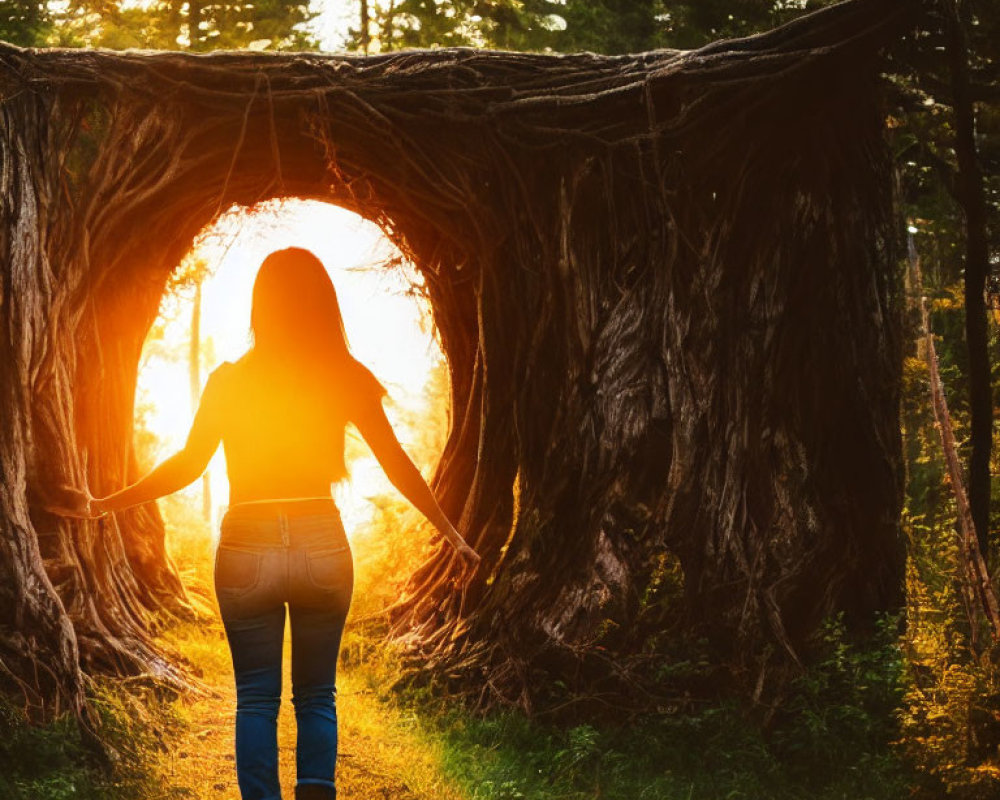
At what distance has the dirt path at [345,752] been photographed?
4.86 m

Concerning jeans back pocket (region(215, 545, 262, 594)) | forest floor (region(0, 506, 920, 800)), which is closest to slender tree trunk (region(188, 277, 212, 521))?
forest floor (region(0, 506, 920, 800))

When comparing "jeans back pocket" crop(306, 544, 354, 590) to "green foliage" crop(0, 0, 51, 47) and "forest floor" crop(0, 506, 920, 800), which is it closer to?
"forest floor" crop(0, 506, 920, 800)

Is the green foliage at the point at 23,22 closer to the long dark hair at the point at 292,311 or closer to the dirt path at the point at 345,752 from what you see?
the dirt path at the point at 345,752

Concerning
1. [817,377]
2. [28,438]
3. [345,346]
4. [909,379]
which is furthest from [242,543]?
[909,379]

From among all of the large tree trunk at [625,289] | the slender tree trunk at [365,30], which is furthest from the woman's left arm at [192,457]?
the slender tree trunk at [365,30]

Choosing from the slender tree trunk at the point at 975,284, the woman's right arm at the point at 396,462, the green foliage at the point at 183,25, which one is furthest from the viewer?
the green foliage at the point at 183,25

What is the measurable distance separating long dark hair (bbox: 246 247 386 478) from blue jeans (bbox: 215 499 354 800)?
29 cm

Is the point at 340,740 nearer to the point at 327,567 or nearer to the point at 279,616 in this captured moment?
the point at 279,616

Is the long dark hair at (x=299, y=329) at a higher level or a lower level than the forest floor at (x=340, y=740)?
higher

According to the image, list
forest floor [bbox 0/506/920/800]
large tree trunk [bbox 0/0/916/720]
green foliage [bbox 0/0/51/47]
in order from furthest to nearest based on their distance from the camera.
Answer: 1. green foliage [bbox 0/0/51/47]
2. large tree trunk [bbox 0/0/916/720]
3. forest floor [bbox 0/506/920/800]

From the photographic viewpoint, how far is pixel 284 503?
10.7 feet

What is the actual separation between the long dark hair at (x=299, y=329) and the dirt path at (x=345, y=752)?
2051mm

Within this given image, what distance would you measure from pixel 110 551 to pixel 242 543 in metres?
4.07

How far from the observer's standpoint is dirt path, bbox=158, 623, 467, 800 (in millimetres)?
4855
